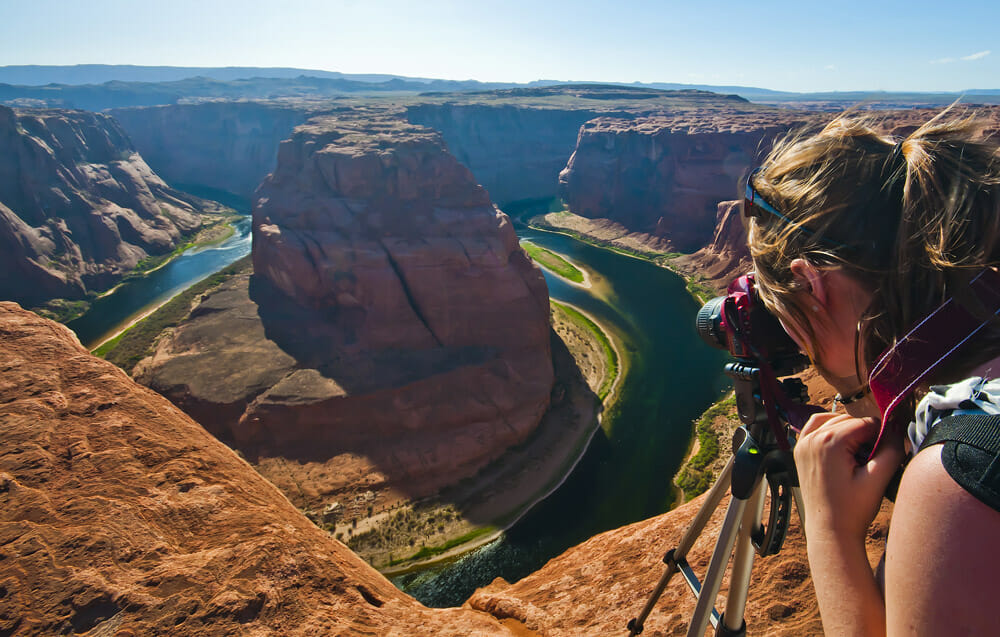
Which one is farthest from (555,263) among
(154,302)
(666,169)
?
(154,302)

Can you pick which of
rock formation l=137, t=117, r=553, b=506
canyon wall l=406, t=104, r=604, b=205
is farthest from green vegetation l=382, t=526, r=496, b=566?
canyon wall l=406, t=104, r=604, b=205

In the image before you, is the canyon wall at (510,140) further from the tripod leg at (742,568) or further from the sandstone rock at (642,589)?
the tripod leg at (742,568)

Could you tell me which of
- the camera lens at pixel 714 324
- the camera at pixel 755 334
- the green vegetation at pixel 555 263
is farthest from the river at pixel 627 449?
the camera at pixel 755 334

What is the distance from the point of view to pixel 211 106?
88062mm

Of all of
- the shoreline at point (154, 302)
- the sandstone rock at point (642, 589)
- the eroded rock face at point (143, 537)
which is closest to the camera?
the eroded rock face at point (143, 537)

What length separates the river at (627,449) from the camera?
58.2 feet

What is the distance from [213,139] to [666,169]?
7254cm

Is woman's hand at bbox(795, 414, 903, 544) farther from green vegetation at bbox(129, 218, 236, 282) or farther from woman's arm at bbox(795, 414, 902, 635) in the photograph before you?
green vegetation at bbox(129, 218, 236, 282)

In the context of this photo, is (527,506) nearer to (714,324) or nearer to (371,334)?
(371,334)

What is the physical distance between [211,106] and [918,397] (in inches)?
4183

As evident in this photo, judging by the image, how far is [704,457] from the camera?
2216cm

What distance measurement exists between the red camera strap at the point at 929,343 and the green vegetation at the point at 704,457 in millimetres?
20420

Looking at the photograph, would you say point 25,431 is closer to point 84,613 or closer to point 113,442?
point 113,442

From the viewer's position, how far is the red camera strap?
1448 millimetres
